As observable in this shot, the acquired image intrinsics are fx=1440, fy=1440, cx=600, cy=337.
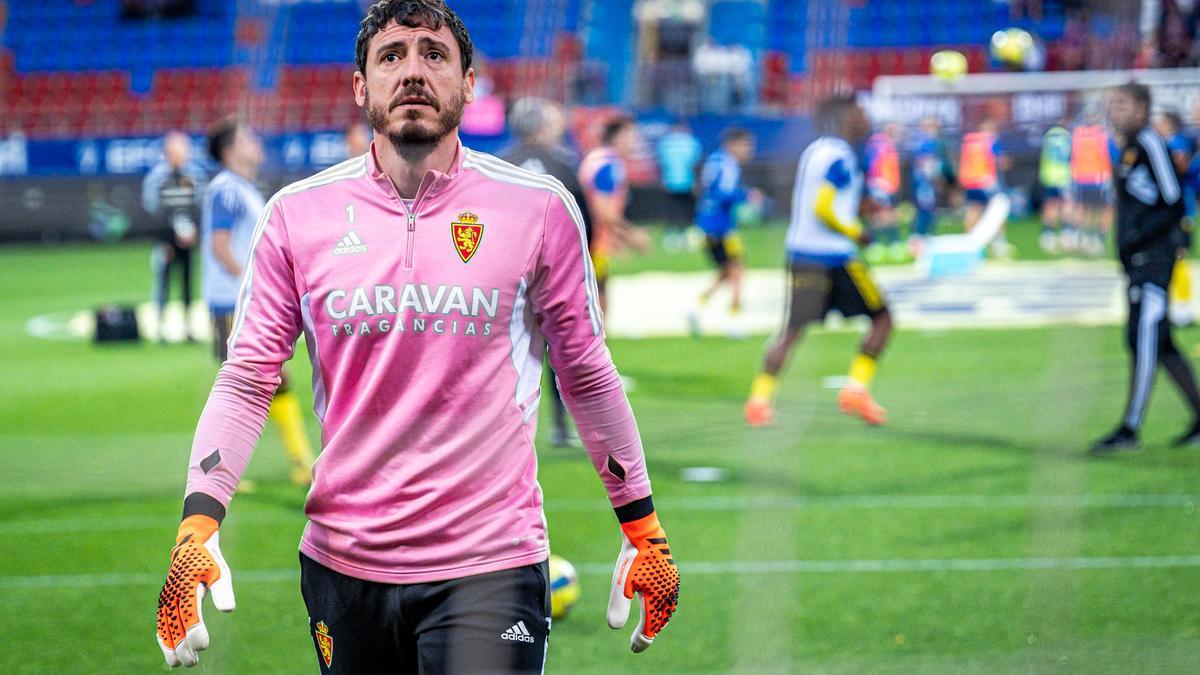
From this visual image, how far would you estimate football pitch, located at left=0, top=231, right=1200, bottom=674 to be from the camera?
17.4 ft

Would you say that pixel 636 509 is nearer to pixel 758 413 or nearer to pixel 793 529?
pixel 793 529

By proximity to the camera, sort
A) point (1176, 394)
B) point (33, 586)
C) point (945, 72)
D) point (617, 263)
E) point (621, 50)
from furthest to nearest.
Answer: point (621, 50) → point (945, 72) → point (617, 263) → point (1176, 394) → point (33, 586)

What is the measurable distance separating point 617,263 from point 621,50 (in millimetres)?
9178

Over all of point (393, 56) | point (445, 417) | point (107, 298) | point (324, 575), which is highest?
point (393, 56)

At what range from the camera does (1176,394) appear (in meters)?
10.5

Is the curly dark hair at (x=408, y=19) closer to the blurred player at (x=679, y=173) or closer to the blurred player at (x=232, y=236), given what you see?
the blurred player at (x=232, y=236)

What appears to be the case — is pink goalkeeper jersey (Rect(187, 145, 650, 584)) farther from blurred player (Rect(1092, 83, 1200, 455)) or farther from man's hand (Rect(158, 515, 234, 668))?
blurred player (Rect(1092, 83, 1200, 455))

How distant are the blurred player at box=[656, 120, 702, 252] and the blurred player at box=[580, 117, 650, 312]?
12.3 meters

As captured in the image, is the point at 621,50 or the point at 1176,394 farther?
the point at 621,50

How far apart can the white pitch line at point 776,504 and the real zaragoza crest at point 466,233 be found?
4.75 meters

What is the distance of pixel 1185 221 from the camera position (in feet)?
32.5

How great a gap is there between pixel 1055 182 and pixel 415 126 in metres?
21.1

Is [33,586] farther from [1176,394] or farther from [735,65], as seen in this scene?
[735,65]

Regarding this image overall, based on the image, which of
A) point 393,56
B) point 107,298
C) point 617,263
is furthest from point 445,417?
point 617,263
